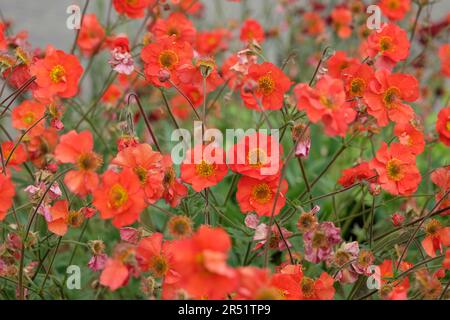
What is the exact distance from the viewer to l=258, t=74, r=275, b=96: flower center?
1339mm

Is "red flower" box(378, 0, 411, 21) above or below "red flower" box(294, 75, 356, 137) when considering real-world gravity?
above

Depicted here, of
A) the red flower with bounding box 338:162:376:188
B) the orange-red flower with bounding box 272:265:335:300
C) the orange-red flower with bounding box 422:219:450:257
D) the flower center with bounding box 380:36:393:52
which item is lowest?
the orange-red flower with bounding box 272:265:335:300

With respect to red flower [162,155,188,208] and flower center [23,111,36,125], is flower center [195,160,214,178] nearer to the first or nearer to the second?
red flower [162,155,188,208]

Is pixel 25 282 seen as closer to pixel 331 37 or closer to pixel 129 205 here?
pixel 129 205

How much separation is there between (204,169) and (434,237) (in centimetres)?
44

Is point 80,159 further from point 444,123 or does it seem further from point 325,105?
point 444,123

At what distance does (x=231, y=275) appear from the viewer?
0.80 m

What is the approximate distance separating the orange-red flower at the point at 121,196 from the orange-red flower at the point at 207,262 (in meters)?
0.24

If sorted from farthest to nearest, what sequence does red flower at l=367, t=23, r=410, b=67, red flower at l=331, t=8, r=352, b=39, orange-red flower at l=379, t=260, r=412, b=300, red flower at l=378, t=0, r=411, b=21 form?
1. red flower at l=331, t=8, r=352, b=39
2. red flower at l=378, t=0, r=411, b=21
3. red flower at l=367, t=23, r=410, b=67
4. orange-red flower at l=379, t=260, r=412, b=300

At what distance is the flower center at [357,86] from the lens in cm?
132

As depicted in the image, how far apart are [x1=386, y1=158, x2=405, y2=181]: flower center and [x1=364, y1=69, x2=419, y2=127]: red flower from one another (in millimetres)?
73

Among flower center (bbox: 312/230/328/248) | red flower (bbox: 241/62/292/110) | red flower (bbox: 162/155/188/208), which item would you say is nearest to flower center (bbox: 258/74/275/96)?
red flower (bbox: 241/62/292/110)

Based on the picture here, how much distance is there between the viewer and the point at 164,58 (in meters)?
1.36
